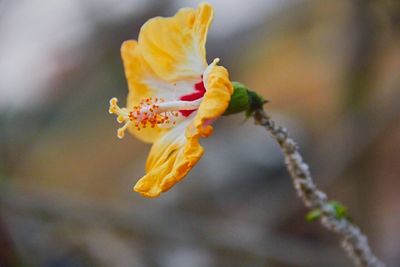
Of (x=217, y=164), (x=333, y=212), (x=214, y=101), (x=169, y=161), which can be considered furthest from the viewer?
(x=217, y=164)

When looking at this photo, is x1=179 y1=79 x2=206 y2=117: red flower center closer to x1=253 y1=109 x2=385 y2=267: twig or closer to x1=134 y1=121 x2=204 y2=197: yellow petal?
x1=134 y1=121 x2=204 y2=197: yellow petal

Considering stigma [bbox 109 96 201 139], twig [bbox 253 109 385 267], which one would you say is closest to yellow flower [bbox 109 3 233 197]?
stigma [bbox 109 96 201 139]

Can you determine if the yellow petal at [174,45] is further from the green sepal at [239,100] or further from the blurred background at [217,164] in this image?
the blurred background at [217,164]

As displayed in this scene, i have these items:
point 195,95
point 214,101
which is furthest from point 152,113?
point 214,101

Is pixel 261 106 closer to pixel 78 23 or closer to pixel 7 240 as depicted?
pixel 7 240

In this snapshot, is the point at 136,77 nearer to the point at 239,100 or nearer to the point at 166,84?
the point at 166,84

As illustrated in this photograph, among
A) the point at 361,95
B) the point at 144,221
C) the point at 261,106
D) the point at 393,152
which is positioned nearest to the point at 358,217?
the point at 361,95

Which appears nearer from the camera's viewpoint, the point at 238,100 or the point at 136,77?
the point at 238,100
